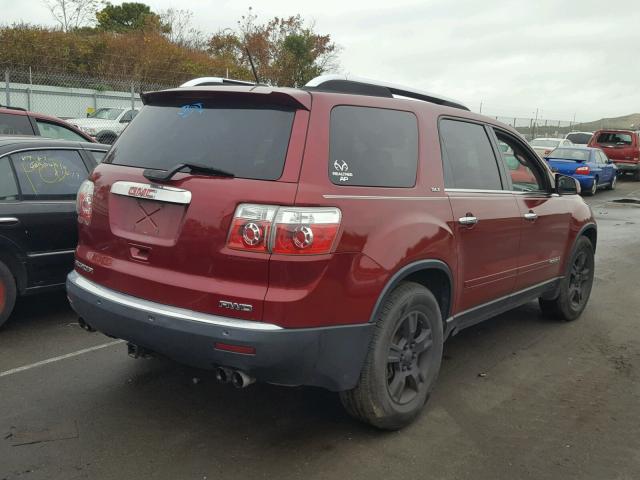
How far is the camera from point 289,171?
294cm

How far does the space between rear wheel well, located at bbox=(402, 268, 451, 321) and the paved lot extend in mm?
622

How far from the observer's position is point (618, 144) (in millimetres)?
23922

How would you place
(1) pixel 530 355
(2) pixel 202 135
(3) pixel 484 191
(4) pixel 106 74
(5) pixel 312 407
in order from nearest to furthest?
(2) pixel 202 135, (5) pixel 312 407, (3) pixel 484 191, (1) pixel 530 355, (4) pixel 106 74

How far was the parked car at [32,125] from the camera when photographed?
8.18 m

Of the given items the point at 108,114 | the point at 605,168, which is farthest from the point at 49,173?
the point at 605,168

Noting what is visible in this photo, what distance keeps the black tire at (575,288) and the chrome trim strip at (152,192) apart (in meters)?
3.79

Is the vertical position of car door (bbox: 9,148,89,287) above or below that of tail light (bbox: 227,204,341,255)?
below

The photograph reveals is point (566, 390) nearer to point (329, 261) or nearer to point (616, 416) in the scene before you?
point (616, 416)

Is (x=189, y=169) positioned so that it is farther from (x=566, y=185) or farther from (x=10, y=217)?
(x=566, y=185)

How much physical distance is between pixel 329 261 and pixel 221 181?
66 cm

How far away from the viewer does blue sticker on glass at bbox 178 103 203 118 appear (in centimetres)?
338

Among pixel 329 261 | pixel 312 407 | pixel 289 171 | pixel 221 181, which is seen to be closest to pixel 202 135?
pixel 221 181

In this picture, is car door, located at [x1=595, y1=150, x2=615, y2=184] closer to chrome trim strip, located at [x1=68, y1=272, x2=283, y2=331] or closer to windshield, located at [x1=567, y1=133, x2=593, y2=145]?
windshield, located at [x1=567, y1=133, x2=593, y2=145]

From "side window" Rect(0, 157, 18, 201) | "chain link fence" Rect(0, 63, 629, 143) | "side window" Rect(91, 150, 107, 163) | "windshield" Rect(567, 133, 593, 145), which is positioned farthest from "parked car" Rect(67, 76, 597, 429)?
"windshield" Rect(567, 133, 593, 145)
